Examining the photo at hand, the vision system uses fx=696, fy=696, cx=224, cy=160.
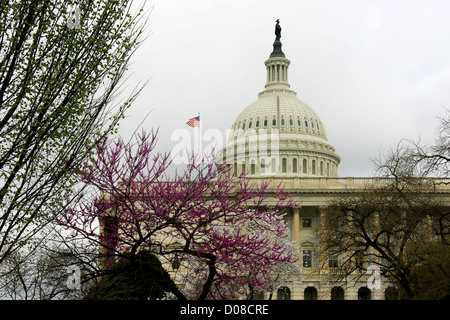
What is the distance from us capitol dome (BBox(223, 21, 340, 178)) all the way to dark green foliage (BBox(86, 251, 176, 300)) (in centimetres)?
10331

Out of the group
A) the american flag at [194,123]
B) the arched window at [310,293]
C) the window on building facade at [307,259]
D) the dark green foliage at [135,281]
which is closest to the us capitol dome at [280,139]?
the window on building facade at [307,259]

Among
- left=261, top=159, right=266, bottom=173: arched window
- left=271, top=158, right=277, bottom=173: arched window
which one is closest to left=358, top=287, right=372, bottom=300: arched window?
left=271, top=158, right=277, bottom=173: arched window

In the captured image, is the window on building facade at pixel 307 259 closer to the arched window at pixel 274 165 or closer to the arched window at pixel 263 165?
the arched window at pixel 274 165

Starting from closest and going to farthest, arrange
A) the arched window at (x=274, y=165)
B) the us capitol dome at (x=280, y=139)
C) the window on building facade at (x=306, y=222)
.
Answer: the window on building facade at (x=306, y=222)
the us capitol dome at (x=280, y=139)
the arched window at (x=274, y=165)

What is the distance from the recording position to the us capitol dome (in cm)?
12938

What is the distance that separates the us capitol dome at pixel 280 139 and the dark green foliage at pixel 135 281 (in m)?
103

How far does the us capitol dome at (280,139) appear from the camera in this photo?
12938cm

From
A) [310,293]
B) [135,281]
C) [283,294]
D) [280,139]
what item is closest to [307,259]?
[310,293]

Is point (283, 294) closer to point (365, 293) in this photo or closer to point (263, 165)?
point (365, 293)

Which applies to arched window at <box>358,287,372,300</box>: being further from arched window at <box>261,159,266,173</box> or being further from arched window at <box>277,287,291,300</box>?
arched window at <box>261,159,266,173</box>

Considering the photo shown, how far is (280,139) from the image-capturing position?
135 meters
